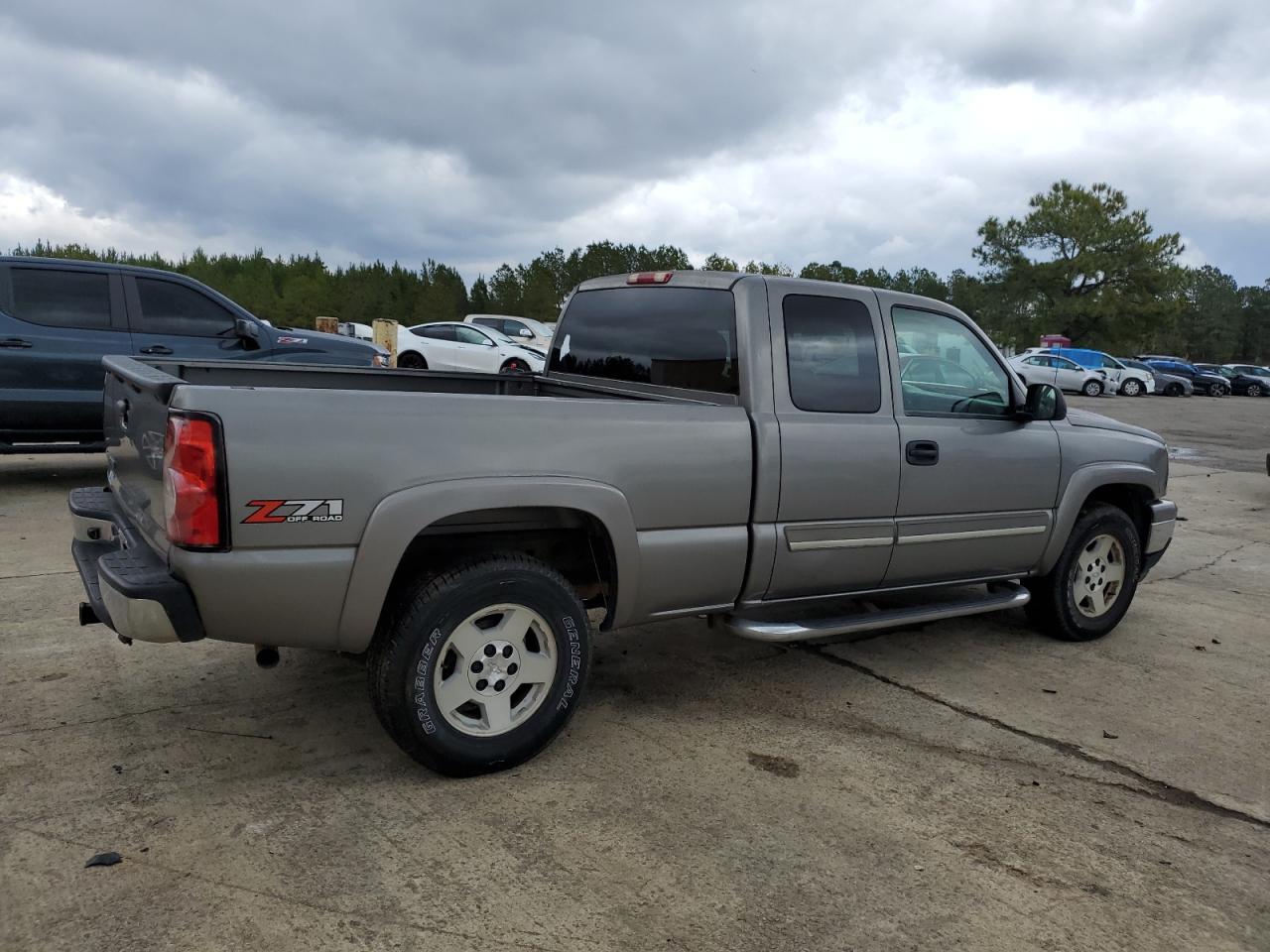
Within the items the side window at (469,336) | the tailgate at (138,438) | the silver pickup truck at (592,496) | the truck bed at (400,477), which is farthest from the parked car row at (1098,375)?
the tailgate at (138,438)

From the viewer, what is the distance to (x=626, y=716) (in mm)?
3883

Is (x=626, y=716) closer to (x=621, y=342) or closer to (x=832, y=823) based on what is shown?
(x=832, y=823)

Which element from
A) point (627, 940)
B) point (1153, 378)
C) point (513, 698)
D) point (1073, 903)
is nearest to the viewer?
point (627, 940)

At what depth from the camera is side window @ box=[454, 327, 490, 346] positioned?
21016mm

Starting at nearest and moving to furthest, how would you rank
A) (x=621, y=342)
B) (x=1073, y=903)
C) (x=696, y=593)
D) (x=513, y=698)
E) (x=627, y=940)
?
(x=627, y=940), (x=1073, y=903), (x=513, y=698), (x=696, y=593), (x=621, y=342)

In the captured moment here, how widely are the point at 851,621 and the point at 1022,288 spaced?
6164cm

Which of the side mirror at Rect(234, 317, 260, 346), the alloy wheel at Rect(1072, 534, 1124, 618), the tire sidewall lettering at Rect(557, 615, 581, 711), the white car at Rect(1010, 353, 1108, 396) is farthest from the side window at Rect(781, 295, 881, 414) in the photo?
the white car at Rect(1010, 353, 1108, 396)

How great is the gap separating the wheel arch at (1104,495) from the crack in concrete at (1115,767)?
112cm

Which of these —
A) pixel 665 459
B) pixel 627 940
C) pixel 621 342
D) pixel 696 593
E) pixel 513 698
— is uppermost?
pixel 621 342

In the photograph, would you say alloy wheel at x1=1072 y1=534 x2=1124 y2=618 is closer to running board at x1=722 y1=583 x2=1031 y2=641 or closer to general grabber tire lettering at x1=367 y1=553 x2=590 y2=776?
running board at x1=722 y1=583 x2=1031 y2=641

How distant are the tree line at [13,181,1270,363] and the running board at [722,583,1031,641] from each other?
33.2 m

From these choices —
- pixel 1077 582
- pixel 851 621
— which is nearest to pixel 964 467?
pixel 851 621

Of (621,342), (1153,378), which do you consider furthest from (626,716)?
(1153,378)

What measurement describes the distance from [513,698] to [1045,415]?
2.92 meters
